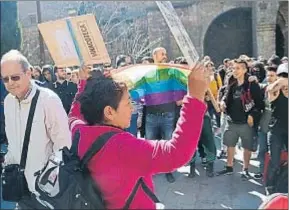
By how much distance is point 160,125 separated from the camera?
132cm

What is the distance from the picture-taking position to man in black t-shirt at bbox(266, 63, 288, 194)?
5.27 feet

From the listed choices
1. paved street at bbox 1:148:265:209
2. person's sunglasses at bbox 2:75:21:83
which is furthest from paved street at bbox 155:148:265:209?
person's sunglasses at bbox 2:75:21:83

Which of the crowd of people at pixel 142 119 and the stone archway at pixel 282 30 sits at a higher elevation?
the stone archway at pixel 282 30

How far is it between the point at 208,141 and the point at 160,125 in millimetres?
214

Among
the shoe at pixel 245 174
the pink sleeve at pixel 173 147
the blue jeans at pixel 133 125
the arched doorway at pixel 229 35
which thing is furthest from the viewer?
the shoe at pixel 245 174

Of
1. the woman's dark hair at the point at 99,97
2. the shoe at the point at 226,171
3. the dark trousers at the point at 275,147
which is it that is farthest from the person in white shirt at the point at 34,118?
the dark trousers at the point at 275,147

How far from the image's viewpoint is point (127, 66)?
1275mm

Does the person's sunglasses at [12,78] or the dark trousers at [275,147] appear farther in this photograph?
the dark trousers at [275,147]

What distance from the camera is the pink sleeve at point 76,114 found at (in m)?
1.22

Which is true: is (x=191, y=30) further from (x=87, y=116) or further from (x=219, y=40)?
(x=87, y=116)

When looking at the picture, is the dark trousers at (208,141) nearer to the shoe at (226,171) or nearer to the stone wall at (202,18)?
the shoe at (226,171)

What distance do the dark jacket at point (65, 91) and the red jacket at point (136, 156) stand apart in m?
0.17

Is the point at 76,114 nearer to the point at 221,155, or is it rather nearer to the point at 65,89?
the point at 65,89

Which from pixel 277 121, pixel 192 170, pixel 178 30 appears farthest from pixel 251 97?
pixel 178 30
